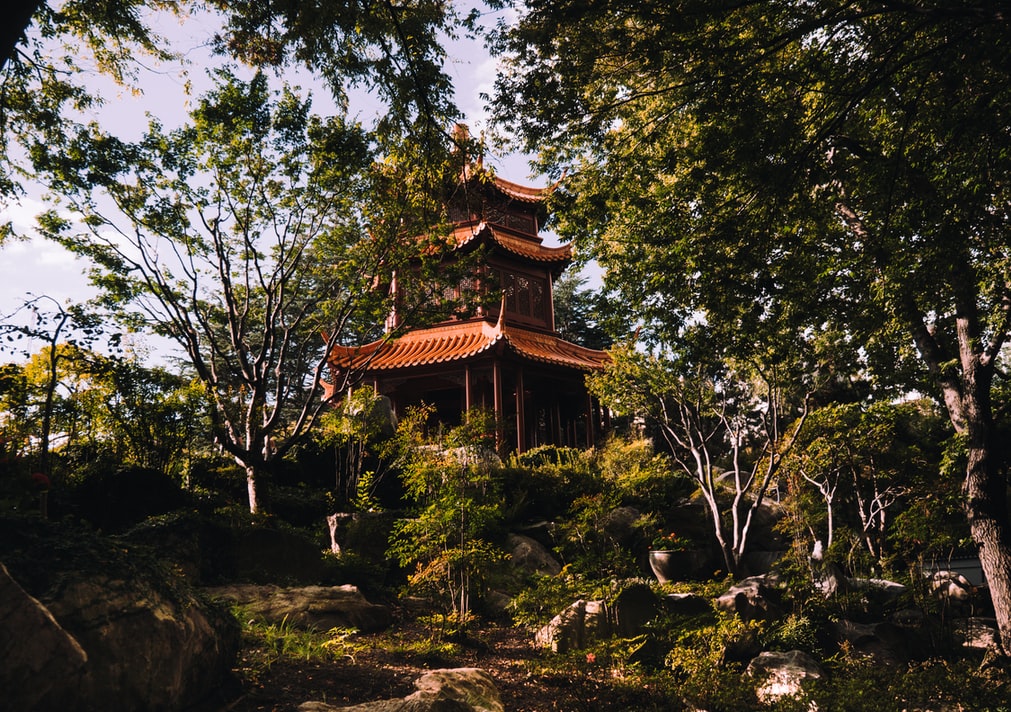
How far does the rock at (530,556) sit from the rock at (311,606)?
3522mm

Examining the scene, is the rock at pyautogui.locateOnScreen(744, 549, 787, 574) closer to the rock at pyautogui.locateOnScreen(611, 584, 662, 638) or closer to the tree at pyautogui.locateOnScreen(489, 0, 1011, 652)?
the tree at pyautogui.locateOnScreen(489, 0, 1011, 652)

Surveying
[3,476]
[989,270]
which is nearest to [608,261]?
[989,270]

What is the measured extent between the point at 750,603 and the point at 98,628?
709 centimetres

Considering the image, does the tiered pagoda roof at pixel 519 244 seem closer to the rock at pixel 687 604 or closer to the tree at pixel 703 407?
the tree at pixel 703 407

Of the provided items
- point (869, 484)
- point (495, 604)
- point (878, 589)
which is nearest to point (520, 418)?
point (869, 484)

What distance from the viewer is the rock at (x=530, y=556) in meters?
10.3

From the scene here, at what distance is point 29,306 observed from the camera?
7371mm

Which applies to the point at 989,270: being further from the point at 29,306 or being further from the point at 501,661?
the point at 29,306

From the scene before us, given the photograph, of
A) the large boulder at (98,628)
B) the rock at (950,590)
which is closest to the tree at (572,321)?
the rock at (950,590)

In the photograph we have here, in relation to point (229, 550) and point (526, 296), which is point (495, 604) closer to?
point (229, 550)

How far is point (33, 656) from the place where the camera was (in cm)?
268

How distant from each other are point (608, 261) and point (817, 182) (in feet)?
8.96

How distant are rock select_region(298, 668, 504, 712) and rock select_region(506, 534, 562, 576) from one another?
219 inches

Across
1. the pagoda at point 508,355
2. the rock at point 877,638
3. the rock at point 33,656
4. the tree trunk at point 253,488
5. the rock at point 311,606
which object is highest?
the pagoda at point 508,355
